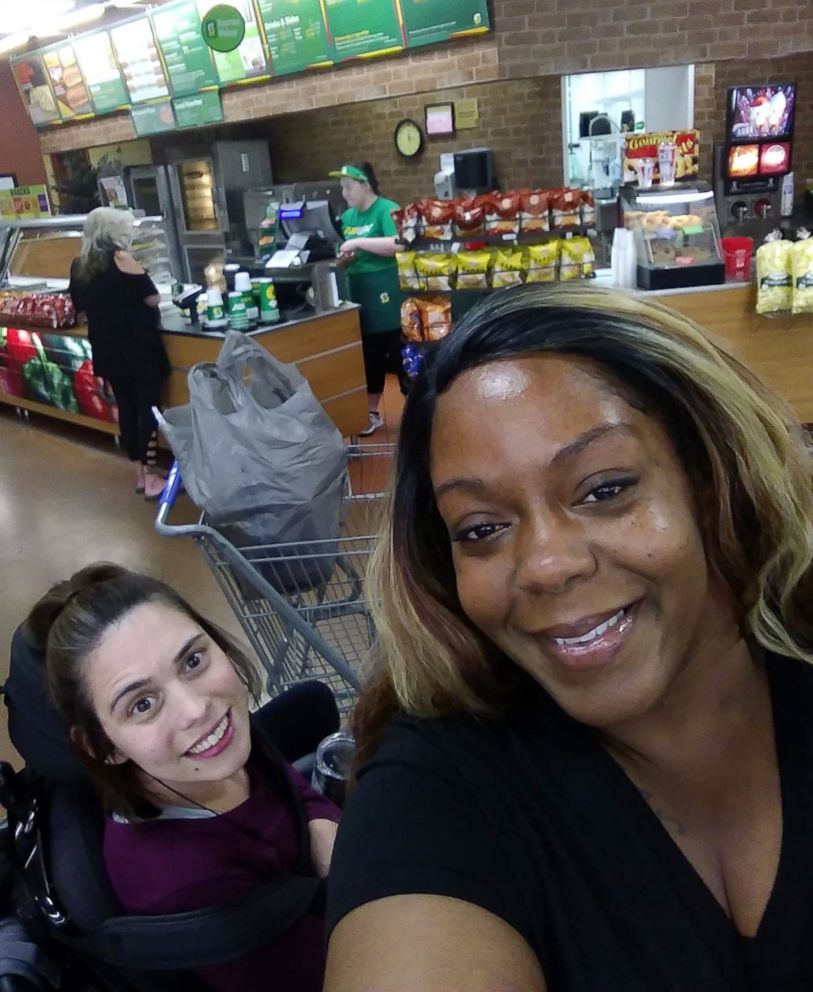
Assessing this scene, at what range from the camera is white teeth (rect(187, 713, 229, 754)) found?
140cm

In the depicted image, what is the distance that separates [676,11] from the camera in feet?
16.1

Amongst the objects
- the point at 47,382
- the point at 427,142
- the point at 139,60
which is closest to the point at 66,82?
the point at 139,60

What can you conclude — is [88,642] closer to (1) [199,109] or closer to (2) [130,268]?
(2) [130,268]

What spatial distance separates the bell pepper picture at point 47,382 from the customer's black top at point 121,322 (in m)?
1.17

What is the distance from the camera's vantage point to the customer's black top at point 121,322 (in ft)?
15.5

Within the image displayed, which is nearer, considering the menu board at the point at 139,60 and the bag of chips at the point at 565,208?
the bag of chips at the point at 565,208

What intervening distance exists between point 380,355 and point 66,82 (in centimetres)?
485

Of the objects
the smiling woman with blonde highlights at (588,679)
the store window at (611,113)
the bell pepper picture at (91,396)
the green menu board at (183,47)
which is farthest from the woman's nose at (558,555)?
the store window at (611,113)

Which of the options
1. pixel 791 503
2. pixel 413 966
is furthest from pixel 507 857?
pixel 791 503

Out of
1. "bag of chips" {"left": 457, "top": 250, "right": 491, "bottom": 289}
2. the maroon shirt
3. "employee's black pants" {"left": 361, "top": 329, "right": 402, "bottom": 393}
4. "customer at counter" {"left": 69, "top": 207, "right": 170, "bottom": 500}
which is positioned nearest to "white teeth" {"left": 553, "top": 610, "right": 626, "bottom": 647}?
the maroon shirt

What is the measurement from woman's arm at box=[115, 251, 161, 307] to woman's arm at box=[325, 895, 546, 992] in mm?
4508

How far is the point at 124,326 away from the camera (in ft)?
15.7

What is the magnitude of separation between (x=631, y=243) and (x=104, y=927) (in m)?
3.77

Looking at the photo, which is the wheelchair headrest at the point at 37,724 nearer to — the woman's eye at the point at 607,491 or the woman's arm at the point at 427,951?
the woman's arm at the point at 427,951
